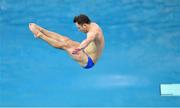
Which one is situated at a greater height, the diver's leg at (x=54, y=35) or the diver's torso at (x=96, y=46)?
the diver's leg at (x=54, y=35)

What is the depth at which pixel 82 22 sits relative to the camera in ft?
12.4

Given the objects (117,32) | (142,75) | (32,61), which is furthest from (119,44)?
(32,61)

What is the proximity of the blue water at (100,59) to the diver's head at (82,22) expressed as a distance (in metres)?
0.23

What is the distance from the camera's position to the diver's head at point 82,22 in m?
3.76

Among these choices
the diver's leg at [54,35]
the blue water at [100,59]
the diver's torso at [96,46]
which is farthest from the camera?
the blue water at [100,59]

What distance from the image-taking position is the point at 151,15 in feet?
13.1

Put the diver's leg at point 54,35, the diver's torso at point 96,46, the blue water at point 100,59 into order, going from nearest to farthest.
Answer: the diver's torso at point 96,46 < the diver's leg at point 54,35 < the blue water at point 100,59

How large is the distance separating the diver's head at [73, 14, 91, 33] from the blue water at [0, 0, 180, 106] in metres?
0.23

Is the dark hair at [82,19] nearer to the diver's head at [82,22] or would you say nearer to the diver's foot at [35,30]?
the diver's head at [82,22]

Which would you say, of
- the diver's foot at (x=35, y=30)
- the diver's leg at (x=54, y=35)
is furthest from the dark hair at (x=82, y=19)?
the diver's foot at (x=35, y=30)

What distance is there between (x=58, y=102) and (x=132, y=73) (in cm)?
83

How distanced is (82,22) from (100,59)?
49 cm

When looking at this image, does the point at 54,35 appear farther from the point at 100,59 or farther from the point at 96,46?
the point at 100,59

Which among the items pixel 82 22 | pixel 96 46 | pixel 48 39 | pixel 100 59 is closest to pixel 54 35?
pixel 48 39
